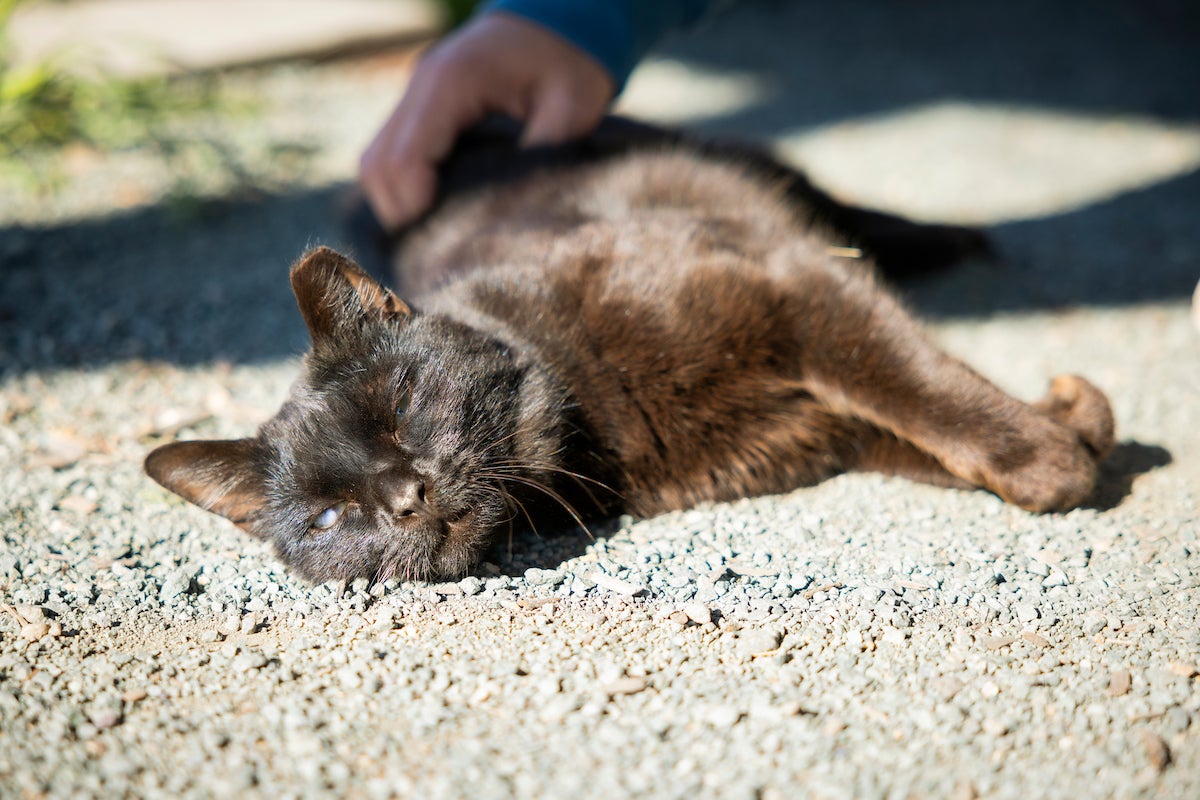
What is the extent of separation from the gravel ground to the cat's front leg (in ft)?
0.32

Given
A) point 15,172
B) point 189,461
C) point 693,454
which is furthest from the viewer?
point 15,172

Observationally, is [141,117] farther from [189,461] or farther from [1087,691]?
[1087,691]

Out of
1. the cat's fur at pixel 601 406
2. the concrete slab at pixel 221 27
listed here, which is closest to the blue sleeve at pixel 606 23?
the cat's fur at pixel 601 406

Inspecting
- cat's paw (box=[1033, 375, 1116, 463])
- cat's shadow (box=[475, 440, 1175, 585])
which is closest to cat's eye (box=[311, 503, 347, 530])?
cat's shadow (box=[475, 440, 1175, 585])

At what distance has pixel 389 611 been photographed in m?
1.66

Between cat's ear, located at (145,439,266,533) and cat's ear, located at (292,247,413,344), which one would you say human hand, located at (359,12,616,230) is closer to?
cat's ear, located at (292,247,413,344)

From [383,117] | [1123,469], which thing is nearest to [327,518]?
[1123,469]

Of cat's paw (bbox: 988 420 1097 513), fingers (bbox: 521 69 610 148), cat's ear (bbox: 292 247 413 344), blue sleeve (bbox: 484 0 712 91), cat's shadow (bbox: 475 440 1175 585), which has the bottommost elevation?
cat's shadow (bbox: 475 440 1175 585)

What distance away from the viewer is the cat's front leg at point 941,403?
1.79m

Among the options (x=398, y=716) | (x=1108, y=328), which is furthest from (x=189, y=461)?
(x=1108, y=328)

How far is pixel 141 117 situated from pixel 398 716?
3.26m

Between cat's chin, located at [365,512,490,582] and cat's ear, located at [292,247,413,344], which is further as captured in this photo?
cat's ear, located at [292,247,413,344]

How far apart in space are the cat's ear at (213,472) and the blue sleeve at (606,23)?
154 cm

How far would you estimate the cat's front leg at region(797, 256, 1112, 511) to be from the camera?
5.87 ft
